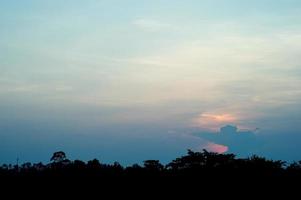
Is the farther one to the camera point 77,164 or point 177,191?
point 77,164

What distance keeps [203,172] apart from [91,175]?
4.98m

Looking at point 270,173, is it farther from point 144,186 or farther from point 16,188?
point 16,188

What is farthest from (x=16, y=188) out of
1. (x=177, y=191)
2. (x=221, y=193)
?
(x=221, y=193)

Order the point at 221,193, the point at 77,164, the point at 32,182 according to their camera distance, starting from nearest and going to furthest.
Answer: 1. the point at 221,193
2. the point at 32,182
3. the point at 77,164

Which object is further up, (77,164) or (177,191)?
(77,164)

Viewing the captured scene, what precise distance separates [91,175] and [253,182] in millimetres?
7060

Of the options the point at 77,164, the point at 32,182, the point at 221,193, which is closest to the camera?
the point at 221,193

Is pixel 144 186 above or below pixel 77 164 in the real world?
below

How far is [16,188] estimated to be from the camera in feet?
67.6

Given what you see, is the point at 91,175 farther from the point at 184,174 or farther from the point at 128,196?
the point at 184,174

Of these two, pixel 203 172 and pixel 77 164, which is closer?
pixel 203 172

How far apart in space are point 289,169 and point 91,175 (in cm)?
879

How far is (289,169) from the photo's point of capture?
21.5 metres

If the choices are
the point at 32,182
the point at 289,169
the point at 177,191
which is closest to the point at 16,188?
the point at 32,182
